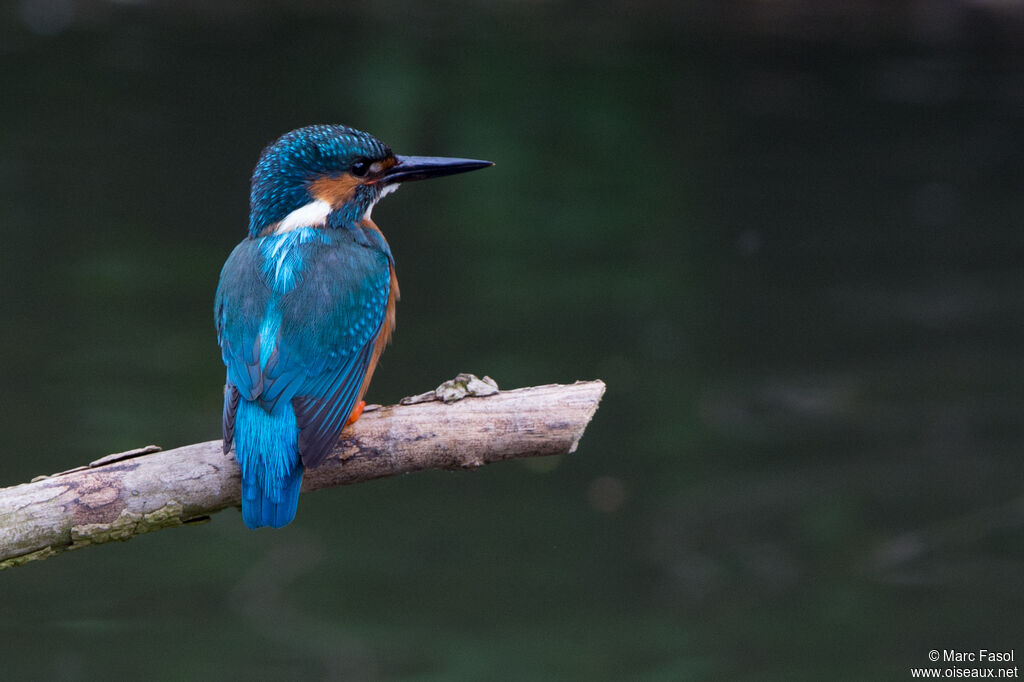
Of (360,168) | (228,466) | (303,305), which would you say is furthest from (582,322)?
(228,466)

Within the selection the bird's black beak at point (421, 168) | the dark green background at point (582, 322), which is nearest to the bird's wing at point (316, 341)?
the bird's black beak at point (421, 168)

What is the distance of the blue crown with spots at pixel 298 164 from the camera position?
292cm

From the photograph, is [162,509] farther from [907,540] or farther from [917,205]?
[917,205]

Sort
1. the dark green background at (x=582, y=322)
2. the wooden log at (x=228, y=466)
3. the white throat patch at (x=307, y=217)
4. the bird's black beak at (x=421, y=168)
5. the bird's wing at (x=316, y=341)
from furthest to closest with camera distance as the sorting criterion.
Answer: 1. the dark green background at (x=582, y=322)
2. the bird's black beak at (x=421, y=168)
3. the white throat patch at (x=307, y=217)
4. the bird's wing at (x=316, y=341)
5. the wooden log at (x=228, y=466)

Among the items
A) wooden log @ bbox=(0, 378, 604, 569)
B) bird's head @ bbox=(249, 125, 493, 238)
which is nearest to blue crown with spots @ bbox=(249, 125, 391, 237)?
bird's head @ bbox=(249, 125, 493, 238)

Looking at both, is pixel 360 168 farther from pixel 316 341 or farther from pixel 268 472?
pixel 268 472

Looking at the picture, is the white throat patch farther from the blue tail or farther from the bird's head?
the blue tail

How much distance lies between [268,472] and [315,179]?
0.88 metres

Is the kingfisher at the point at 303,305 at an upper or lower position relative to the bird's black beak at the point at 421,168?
lower

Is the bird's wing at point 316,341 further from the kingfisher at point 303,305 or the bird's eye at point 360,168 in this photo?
the bird's eye at point 360,168

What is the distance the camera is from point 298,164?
292 cm

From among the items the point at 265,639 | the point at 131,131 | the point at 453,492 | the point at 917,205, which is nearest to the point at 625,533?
the point at 453,492

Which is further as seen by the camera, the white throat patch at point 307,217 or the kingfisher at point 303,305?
the white throat patch at point 307,217

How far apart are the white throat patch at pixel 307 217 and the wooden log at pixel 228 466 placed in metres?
0.64
